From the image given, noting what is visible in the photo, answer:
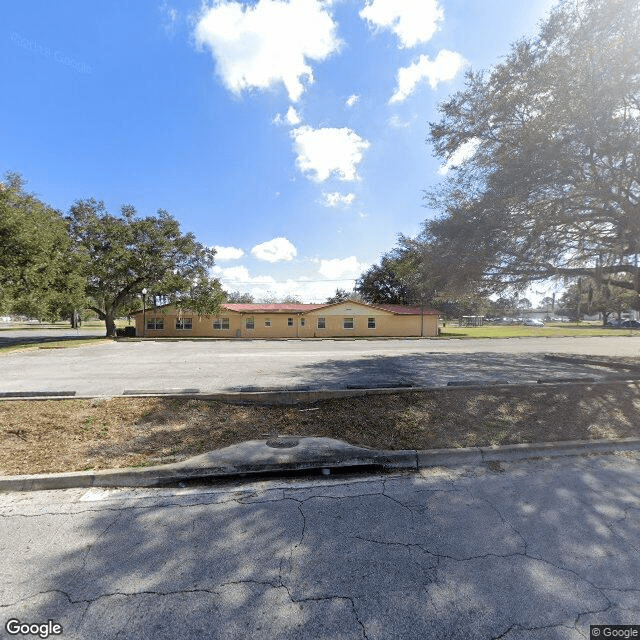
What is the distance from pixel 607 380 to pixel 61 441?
38.0 ft

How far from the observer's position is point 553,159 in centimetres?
910

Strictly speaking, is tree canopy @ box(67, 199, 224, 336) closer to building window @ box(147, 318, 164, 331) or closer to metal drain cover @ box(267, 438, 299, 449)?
building window @ box(147, 318, 164, 331)

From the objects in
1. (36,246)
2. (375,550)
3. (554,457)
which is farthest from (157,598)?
(36,246)

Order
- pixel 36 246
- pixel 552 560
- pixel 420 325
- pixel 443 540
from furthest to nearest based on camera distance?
pixel 420 325 < pixel 36 246 < pixel 443 540 < pixel 552 560

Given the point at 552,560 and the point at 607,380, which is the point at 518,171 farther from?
the point at 552,560

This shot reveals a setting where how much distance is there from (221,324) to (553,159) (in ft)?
105

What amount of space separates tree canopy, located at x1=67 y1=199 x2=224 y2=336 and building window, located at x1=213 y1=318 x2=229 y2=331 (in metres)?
3.41

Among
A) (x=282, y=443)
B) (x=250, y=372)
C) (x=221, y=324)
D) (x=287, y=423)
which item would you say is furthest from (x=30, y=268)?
(x=282, y=443)

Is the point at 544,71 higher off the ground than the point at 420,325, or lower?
higher

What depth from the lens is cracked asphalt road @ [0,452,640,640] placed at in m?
2.07

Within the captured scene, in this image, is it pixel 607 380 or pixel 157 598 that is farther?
pixel 607 380

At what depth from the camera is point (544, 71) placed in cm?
916

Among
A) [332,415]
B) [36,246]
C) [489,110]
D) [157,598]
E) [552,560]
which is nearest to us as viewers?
[157,598]

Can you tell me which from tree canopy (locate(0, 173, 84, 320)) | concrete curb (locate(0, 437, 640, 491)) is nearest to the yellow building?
tree canopy (locate(0, 173, 84, 320))
